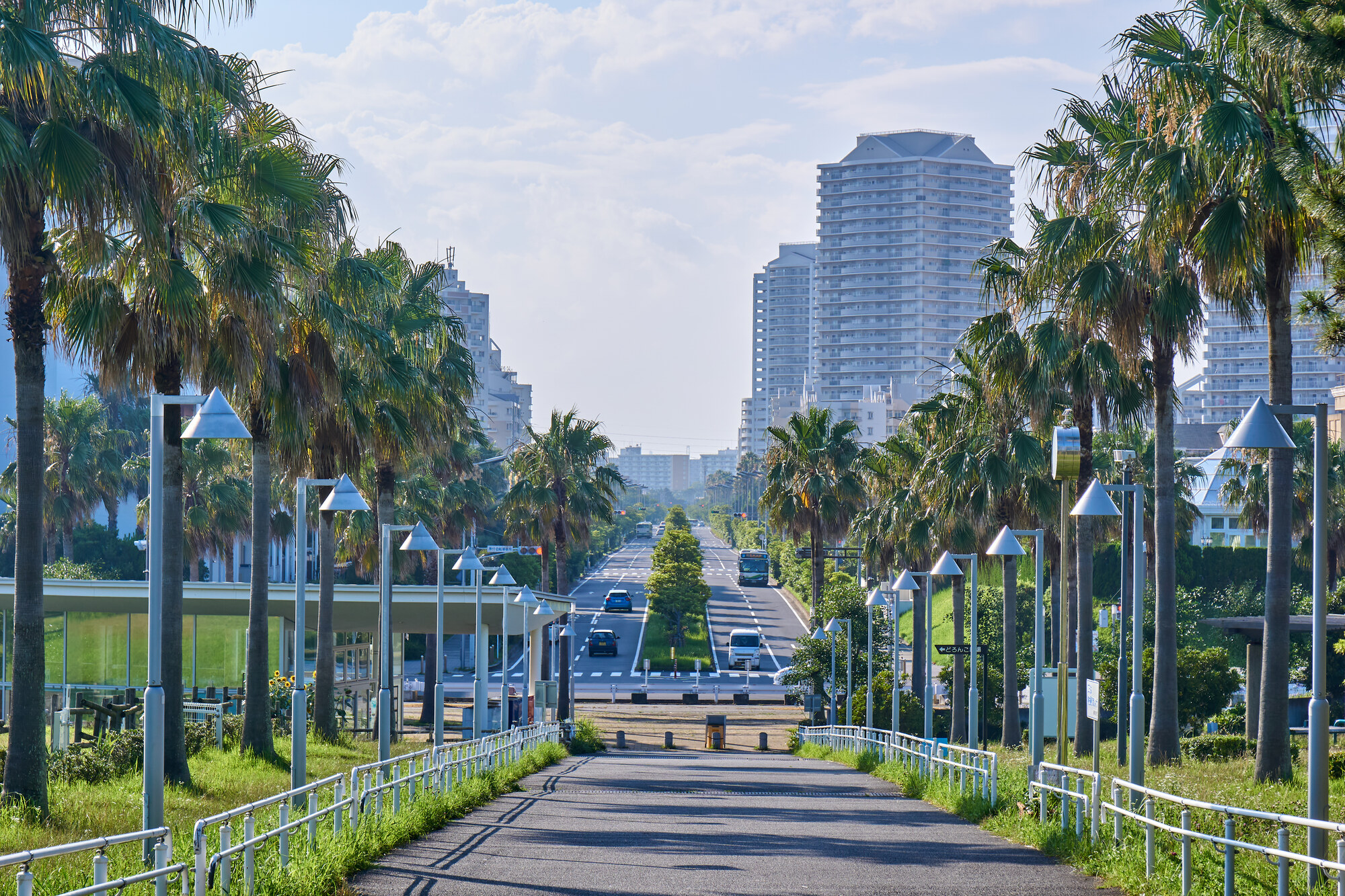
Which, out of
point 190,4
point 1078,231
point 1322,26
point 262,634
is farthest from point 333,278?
point 1322,26

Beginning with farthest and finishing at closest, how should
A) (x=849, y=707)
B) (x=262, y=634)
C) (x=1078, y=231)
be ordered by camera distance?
(x=849, y=707)
(x=262, y=634)
(x=1078, y=231)

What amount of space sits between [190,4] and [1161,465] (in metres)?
17.6

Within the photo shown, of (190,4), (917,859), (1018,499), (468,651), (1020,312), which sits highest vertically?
(190,4)

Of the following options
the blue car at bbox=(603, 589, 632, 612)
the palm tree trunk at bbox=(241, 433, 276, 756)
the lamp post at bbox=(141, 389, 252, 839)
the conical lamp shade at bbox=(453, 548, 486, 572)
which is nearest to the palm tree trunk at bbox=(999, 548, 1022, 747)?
the conical lamp shade at bbox=(453, 548, 486, 572)

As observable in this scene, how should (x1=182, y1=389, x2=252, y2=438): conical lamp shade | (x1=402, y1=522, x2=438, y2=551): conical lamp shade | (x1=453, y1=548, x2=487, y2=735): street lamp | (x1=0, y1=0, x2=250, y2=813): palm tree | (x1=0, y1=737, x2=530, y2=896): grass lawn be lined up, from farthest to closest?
(x1=453, y1=548, x2=487, y2=735): street lamp < (x1=402, y1=522, x2=438, y2=551): conical lamp shade < (x1=0, y1=0, x2=250, y2=813): palm tree < (x1=182, y1=389, x2=252, y2=438): conical lamp shade < (x1=0, y1=737, x2=530, y2=896): grass lawn

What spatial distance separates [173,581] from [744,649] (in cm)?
5625

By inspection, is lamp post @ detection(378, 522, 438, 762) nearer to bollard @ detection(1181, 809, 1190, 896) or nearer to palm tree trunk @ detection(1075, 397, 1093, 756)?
palm tree trunk @ detection(1075, 397, 1093, 756)

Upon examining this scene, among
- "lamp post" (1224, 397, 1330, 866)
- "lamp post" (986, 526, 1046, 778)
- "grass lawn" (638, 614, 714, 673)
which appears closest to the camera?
"lamp post" (1224, 397, 1330, 866)

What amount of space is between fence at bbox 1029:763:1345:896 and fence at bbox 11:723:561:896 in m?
7.06

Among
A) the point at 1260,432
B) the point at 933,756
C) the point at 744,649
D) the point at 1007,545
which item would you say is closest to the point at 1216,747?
the point at 933,756

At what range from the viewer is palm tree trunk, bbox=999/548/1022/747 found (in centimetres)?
3161

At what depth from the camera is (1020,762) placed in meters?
22.8

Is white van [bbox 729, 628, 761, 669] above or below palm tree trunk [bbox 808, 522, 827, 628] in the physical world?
below

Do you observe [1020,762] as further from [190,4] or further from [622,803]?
[190,4]
